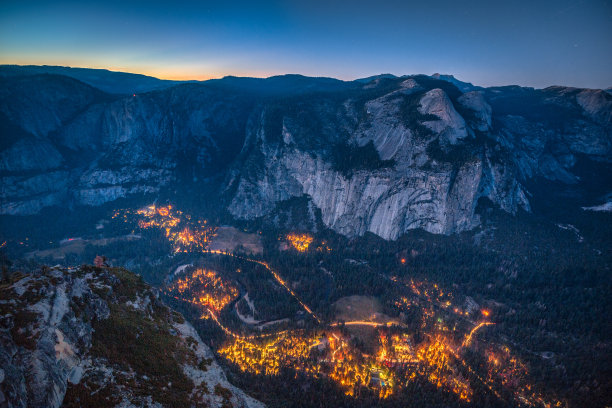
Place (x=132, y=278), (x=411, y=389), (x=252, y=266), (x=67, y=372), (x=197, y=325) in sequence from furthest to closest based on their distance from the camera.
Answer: (x=252, y=266) < (x=197, y=325) < (x=411, y=389) < (x=132, y=278) < (x=67, y=372)

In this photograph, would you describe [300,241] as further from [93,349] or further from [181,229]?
[93,349]

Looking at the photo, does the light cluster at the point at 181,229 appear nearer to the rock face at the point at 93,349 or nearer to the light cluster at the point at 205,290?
the light cluster at the point at 205,290

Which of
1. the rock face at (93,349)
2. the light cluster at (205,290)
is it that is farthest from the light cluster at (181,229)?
the rock face at (93,349)

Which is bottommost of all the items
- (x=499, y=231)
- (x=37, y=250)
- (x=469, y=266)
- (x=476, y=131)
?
(x=37, y=250)

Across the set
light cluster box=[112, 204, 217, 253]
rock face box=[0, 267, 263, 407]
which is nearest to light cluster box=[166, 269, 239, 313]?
light cluster box=[112, 204, 217, 253]

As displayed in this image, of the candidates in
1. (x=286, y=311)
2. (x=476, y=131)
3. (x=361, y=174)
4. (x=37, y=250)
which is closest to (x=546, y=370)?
(x=286, y=311)

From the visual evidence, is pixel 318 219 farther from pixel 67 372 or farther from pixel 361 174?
pixel 67 372

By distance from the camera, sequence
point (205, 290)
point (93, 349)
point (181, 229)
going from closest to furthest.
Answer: point (93, 349)
point (205, 290)
point (181, 229)

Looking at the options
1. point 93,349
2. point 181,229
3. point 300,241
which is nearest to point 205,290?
point 300,241
